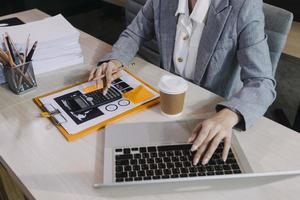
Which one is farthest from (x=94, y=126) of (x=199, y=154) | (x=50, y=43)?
(x=50, y=43)

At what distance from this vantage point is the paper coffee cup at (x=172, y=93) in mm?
886

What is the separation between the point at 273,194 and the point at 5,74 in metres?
0.89

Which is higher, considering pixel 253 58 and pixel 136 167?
pixel 253 58

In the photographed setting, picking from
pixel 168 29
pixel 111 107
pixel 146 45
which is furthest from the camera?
pixel 146 45

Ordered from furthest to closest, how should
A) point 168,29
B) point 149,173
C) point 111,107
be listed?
point 168,29 → point 111,107 → point 149,173

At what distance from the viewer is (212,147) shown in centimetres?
79

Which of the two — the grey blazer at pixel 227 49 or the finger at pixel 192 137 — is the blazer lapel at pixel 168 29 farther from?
the finger at pixel 192 137

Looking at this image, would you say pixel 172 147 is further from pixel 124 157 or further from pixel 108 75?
pixel 108 75

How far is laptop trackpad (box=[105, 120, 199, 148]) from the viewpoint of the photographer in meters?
0.84

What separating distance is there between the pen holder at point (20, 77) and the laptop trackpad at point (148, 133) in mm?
362

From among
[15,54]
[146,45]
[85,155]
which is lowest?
[146,45]

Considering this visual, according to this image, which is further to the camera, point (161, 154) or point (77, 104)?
point (77, 104)

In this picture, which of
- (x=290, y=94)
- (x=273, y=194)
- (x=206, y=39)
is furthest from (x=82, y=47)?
(x=290, y=94)

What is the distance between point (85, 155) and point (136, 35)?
64 centimetres
